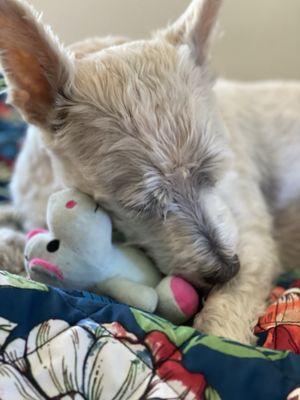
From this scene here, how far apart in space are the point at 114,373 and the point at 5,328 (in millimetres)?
259

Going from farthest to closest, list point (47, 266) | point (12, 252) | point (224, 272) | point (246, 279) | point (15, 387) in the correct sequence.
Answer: point (12, 252) → point (246, 279) → point (224, 272) → point (47, 266) → point (15, 387)

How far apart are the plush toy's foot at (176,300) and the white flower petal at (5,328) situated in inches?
16.5

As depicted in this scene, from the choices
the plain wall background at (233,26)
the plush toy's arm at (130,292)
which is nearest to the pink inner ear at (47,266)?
the plush toy's arm at (130,292)

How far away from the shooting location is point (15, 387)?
116 centimetres

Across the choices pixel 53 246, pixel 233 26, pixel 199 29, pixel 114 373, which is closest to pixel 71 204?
pixel 53 246

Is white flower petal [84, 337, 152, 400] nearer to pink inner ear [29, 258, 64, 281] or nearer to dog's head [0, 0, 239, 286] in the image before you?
pink inner ear [29, 258, 64, 281]

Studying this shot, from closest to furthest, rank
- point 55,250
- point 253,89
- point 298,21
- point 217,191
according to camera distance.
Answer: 1. point 55,250
2. point 217,191
3. point 253,89
4. point 298,21

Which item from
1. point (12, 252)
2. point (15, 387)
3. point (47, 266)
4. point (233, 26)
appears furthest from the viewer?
point (233, 26)

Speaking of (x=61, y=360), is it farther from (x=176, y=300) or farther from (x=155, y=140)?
(x=155, y=140)

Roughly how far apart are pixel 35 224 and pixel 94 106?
0.59 metres

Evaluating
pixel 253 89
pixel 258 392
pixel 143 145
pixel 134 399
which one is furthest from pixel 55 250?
pixel 253 89

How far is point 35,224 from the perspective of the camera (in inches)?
78.0

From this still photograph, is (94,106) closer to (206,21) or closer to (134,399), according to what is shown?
(206,21)

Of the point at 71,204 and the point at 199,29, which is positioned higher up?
the point at 199,29
